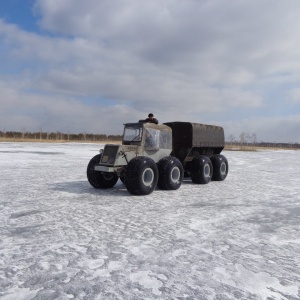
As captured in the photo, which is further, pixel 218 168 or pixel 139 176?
pixel 218 168

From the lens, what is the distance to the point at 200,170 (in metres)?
11.1

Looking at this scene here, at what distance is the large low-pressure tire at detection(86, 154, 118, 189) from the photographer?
9.63 metres

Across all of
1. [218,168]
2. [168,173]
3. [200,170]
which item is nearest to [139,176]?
[168,173]

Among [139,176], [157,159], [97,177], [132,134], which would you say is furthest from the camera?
[157,159]

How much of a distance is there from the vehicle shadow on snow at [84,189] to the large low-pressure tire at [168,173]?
1.19m

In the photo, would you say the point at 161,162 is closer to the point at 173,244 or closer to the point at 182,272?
the point at 173,244

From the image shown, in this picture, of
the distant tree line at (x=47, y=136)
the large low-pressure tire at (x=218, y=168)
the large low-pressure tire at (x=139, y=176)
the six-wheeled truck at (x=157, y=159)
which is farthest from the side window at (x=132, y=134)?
the distant tree line at (x=47, y=136)

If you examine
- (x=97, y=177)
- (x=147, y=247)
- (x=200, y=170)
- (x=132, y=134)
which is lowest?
(x=147, y=247)

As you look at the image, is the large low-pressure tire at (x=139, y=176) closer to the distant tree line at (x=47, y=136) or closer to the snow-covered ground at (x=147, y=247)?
the snow-covered ground at (x=147, y=247)

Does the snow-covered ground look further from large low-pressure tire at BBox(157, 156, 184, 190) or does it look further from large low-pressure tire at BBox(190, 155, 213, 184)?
large low-pressure tire at BBox(190, 155, 213, 184)

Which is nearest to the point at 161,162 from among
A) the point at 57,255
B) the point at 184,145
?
the point at 184,145

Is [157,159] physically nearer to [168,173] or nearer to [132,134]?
[168,173]

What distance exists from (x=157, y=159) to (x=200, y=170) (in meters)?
1.90

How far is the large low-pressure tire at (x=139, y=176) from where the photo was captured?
8492 mm
